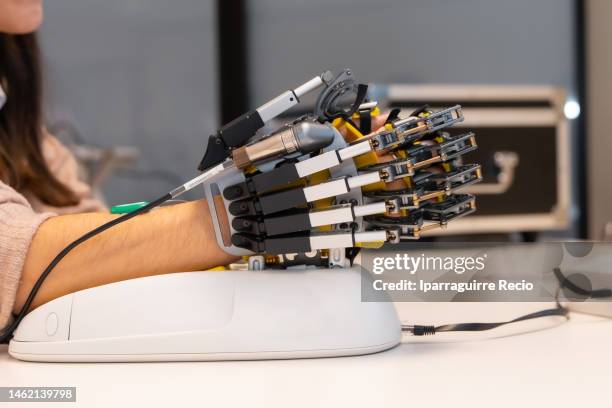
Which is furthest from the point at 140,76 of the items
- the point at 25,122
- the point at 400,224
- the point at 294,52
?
the point at 400,224

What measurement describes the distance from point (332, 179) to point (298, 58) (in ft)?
6.29

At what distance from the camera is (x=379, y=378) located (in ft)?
1.34

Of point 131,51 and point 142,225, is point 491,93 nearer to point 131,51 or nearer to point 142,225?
point 131,51

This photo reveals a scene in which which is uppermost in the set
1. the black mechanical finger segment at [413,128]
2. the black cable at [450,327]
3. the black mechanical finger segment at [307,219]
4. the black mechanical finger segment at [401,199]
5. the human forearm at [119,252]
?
the black mechanical finger segment at [413,128]

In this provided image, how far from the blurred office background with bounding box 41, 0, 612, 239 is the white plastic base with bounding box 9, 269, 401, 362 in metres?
1.86

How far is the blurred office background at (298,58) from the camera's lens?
7.47 feet

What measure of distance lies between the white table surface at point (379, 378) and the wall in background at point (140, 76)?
1.84m

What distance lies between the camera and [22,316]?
0.52 metres

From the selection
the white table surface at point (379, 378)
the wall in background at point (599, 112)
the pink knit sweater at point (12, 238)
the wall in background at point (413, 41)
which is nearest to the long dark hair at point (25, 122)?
the pink knit sweater at point (12, 238)

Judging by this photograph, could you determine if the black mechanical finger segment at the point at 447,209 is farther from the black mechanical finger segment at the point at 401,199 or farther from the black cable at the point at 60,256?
the black cable at the point at 60,256

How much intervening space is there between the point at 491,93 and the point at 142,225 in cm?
153

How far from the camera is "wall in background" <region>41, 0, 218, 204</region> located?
222 cm

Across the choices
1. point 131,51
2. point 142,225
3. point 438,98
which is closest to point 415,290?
point 142,225

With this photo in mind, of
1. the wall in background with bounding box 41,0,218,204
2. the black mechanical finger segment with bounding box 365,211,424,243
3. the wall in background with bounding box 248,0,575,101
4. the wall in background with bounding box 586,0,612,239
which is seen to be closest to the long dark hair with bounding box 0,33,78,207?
the black mechanical finger segment with bounding box 365,211,424,243
